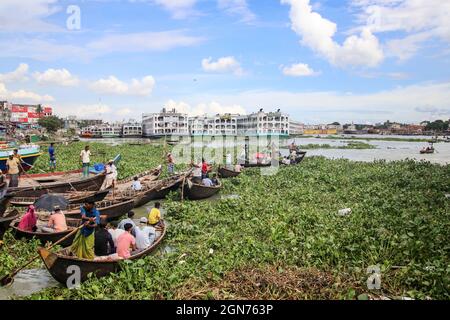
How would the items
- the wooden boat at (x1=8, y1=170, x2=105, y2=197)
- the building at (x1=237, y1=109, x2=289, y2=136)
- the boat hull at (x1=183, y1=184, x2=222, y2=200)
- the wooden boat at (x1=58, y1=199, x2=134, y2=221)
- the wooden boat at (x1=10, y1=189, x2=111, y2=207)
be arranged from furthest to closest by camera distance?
the building at (x1=237, y1=109, x2=289, y2=136) < the boat hull at (x1=183, y1=184, x2=222, y2=200) < the wooden boat at (x1=8, y1=170, x2=105, y2=197) < the wooden boat at (x1=10, y1=189, x2=111, y2=207) < the wooden boat at (x1=58, y1=199, x2=134, y2=221)

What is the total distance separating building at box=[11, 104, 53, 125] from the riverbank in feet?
368

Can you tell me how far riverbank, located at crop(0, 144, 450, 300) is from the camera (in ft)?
21.8

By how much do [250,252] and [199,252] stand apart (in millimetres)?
1415

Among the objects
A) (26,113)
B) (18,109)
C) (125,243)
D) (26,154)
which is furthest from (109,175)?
(26,113)

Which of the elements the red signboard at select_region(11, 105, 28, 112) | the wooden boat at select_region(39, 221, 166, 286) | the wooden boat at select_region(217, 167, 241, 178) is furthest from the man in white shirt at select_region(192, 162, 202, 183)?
the red signboard at select_region(11, 105, 28, 112)

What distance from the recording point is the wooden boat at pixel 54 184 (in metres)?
14.7

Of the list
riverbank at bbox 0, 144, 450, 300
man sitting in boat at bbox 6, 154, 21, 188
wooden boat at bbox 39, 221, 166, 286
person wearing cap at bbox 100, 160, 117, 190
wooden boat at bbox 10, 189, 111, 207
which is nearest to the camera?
riverbank at bbox 0, 144, 450, 300

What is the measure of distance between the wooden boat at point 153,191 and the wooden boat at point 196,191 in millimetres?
498

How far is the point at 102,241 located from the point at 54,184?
8.17m

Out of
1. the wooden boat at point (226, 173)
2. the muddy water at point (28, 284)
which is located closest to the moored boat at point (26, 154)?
the wooden boat at point (226, 173)

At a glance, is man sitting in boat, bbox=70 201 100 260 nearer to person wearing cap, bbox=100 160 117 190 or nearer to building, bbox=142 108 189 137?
person wearing cap, bbox=100 160 117 190
